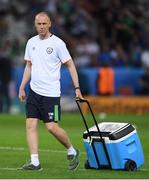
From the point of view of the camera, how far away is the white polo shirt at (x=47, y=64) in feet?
45.9

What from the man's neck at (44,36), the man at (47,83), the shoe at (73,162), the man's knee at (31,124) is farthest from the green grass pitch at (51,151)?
the man's neck at (44,36)

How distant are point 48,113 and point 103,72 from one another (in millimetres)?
16337

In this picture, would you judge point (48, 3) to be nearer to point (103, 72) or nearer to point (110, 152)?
point (103, 72)

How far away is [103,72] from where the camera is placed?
30.2 m

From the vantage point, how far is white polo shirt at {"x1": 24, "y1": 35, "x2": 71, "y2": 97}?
13977mm

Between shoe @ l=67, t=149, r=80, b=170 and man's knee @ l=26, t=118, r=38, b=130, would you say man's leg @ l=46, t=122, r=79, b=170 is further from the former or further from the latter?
man's knee @ l=26, t=118, r=38, b=130

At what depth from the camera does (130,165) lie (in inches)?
547

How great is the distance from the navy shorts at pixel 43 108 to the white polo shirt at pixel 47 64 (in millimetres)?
75

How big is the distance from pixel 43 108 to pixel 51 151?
3.54 meters

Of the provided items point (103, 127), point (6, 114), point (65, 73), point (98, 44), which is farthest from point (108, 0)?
point (103, 127)

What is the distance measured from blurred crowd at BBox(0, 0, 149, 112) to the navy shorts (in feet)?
57.4

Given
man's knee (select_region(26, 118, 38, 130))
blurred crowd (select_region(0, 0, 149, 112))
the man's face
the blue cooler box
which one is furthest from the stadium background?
the man's face

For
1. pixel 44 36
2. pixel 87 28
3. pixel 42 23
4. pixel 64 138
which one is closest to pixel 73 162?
pixel 64 138

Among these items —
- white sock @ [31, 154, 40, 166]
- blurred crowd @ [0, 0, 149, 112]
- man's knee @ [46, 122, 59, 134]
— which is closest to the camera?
white sock @ [31, 154, 40, 166]
